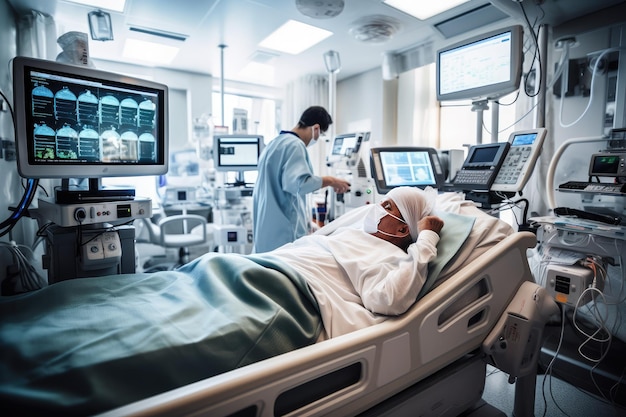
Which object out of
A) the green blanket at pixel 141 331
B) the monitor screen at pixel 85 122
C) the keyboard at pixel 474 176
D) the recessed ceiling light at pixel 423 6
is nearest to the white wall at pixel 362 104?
the recessed ceiling light at pixel 423 6

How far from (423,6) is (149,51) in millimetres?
3234

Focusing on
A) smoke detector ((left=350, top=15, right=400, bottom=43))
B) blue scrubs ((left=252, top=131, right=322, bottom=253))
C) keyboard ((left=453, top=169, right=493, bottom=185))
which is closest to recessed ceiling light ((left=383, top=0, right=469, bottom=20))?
smoke detector ((left=350, top=15, right=400, bottom=43))

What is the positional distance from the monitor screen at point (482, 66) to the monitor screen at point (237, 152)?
6.46 feet

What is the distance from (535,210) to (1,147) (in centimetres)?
382

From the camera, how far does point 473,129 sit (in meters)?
4.21

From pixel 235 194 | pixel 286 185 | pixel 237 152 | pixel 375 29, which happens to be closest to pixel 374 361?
pixel 286 185

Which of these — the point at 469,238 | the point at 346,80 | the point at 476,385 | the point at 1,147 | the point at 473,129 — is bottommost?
the point at 476,385

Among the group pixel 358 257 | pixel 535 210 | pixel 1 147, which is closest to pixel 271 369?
pixel 358 257

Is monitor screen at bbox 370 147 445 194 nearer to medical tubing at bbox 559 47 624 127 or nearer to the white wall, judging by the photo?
medical tubing at bbox 559 47 624 127

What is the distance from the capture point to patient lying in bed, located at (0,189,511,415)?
0.72 m

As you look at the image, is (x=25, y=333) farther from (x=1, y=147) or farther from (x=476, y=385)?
(x=1, y=147)

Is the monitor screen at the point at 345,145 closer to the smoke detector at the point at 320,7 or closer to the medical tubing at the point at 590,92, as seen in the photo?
the smoke detector at the point at 320,7

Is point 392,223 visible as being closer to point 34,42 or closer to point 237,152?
point 237,152

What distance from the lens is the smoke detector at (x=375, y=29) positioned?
3.39 metres
